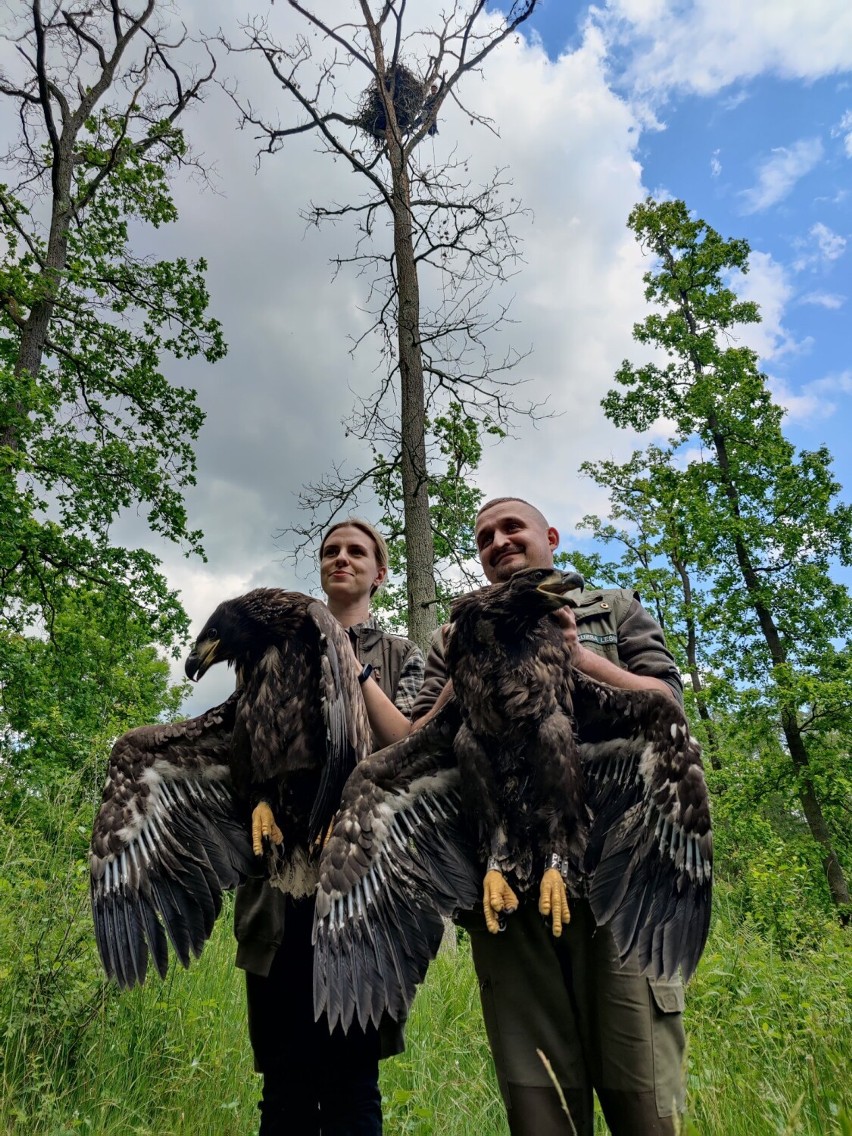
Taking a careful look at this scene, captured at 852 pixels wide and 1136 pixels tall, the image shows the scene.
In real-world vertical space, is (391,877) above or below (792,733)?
below

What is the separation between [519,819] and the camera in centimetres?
225

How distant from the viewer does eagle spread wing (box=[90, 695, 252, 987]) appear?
102 inches

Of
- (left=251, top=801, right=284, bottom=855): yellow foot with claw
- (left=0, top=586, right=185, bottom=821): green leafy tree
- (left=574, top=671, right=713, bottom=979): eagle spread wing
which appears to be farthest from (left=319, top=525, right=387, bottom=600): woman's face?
(left=0, top=586, right=185, bottom=821): green leafy tree

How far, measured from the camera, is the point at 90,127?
1302 cm

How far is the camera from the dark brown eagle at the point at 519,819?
217cm

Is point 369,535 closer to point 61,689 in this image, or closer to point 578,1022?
point 578,1022

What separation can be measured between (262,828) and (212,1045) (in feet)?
9.48

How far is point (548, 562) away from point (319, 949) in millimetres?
1615

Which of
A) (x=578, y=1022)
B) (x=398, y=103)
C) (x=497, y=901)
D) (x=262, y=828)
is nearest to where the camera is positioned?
(x=497, y=901)

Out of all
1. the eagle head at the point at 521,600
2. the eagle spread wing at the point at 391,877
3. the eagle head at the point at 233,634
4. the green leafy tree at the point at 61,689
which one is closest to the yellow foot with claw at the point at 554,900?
the eagle spread wing at the point at 391,877

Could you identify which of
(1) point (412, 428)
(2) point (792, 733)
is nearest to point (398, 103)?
(1) point (412, 428)

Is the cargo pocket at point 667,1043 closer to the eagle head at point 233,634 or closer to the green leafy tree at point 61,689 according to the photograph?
the eagle head at point 233,634

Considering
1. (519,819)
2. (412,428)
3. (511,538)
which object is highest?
(412,428)

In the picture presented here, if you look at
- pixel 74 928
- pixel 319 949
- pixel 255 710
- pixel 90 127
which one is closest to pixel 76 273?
pixel 90 127
